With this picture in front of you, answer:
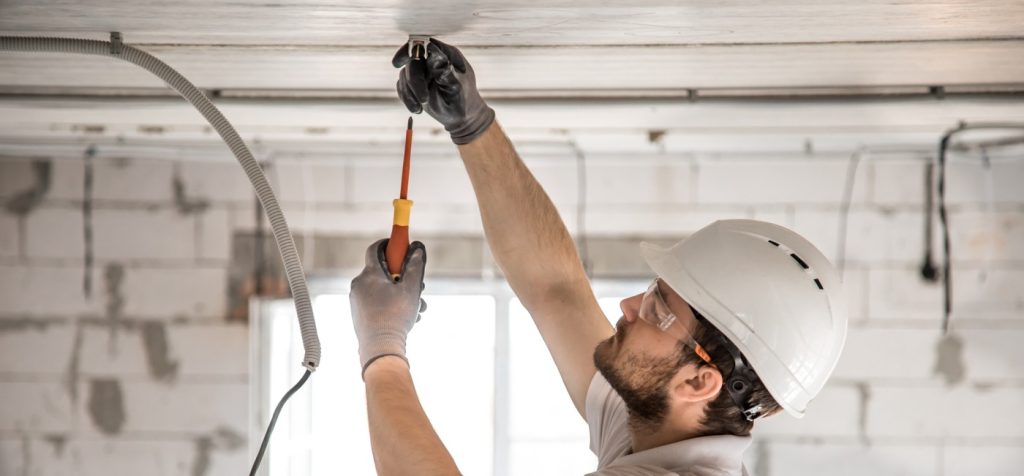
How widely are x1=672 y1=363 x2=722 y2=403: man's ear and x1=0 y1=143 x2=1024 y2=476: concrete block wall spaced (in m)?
1.73

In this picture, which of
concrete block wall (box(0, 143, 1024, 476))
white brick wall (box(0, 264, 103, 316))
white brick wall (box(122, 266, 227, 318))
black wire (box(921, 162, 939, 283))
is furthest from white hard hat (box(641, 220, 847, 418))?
white brick wall (box(0, 264, 103, 316))

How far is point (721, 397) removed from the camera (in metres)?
1.42

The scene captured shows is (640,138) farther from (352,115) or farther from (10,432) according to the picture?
(10,432)

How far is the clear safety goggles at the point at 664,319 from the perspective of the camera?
4.62 ft

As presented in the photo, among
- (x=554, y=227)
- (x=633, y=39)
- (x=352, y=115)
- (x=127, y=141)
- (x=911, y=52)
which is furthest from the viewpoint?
(x=127, y=141)

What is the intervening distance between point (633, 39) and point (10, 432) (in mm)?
3044

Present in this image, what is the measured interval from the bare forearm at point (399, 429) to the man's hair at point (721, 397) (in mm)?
454

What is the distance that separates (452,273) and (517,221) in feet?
5.35

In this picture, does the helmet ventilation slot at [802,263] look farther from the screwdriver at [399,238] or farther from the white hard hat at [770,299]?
the screwdriver at [399,238]

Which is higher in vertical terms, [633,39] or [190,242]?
[633,39]

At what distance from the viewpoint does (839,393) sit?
313cm

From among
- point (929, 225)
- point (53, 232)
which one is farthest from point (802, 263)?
point (53, 232)

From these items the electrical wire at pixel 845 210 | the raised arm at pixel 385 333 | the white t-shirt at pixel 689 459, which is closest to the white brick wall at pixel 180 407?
the raised arm at pixel 385 333

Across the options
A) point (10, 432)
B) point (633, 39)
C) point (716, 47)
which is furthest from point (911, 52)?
point (10, 432)
